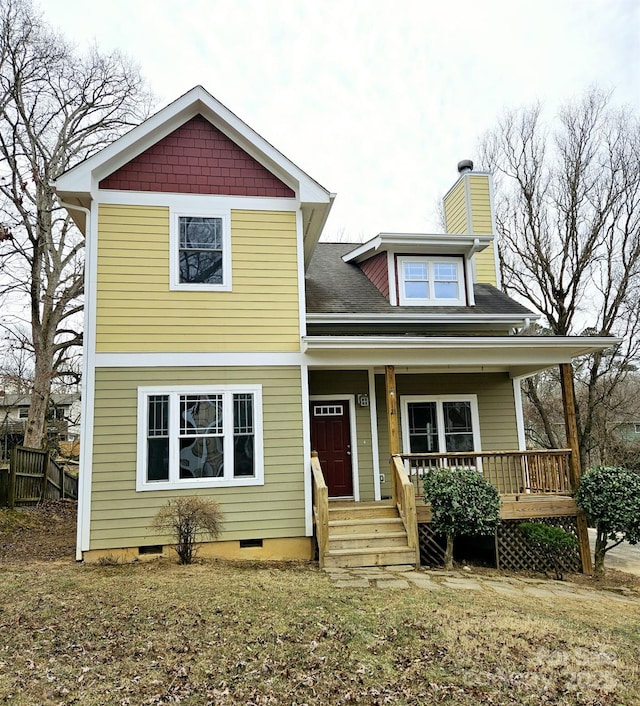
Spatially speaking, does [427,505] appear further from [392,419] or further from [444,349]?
[444,349]

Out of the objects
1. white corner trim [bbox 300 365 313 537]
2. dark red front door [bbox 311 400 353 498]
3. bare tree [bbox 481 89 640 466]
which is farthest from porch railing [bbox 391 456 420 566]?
bare tree [bbox 481 89 640 466]

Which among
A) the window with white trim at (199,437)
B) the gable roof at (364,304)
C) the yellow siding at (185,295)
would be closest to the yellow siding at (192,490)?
the window with white trim at (199,437)

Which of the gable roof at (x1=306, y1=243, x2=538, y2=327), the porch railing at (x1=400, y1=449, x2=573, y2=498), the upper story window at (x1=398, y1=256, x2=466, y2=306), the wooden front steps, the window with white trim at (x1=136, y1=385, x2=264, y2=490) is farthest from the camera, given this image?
the upper story window at (x1=398, y1=256, x2=466, y2=306)

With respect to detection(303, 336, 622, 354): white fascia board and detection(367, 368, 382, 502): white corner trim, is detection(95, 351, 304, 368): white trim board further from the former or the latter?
detection(367, 368, 382, 502): white corner trim

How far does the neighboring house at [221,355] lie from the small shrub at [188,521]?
0.66ft

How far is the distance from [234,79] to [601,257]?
1467 centimetres

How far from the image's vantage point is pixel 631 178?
63.5ft

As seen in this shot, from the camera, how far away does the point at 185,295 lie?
30.6ft

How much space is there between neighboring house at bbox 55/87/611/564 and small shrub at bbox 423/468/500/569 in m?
0.40

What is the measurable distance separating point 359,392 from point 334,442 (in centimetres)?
111

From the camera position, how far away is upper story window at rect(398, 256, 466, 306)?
40.6 feet

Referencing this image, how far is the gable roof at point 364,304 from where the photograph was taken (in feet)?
37.3

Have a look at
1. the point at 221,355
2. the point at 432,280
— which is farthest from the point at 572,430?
the point at 221,355

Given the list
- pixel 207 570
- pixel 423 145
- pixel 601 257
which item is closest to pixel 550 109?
pixel 601 257
